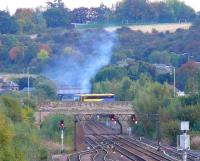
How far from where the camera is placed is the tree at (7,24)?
151625 mm

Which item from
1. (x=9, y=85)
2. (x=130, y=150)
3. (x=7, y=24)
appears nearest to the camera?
(x=130, y=150)

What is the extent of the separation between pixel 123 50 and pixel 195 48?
15.8 metres

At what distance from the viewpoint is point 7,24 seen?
152 meters

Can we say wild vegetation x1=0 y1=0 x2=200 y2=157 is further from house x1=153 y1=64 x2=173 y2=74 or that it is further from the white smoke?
house x1=153 y1=64 x2=173 y2=74

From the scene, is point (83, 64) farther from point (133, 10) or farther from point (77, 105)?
point (77, 105)

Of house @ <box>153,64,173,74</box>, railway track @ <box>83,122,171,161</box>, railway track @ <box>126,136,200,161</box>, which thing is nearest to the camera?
railway track @ <box>126,136,200,161</box>

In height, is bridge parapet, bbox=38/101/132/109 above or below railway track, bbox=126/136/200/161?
below

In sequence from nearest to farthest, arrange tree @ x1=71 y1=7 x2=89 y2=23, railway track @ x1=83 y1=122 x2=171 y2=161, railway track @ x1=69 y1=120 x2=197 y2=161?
railway track @ x1=83 y1=122 x2=171 y2=161 → railway track @ x1=69 y1=120 x2=197 y2=161 → tree @ x1=71 y1=7 x2=89 y2=23

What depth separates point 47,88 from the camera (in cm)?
9962

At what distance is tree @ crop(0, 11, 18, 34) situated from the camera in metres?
152

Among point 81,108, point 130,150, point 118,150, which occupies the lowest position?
point 81,108

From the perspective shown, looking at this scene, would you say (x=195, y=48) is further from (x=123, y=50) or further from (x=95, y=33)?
(x=95, y=33)

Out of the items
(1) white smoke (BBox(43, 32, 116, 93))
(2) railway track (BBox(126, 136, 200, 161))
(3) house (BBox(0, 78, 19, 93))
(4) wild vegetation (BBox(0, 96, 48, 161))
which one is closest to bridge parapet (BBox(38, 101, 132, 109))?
(2) railway track (BBox(126, 136, 200, 161))

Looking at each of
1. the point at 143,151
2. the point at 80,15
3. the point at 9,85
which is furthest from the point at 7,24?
the point at 143,151
